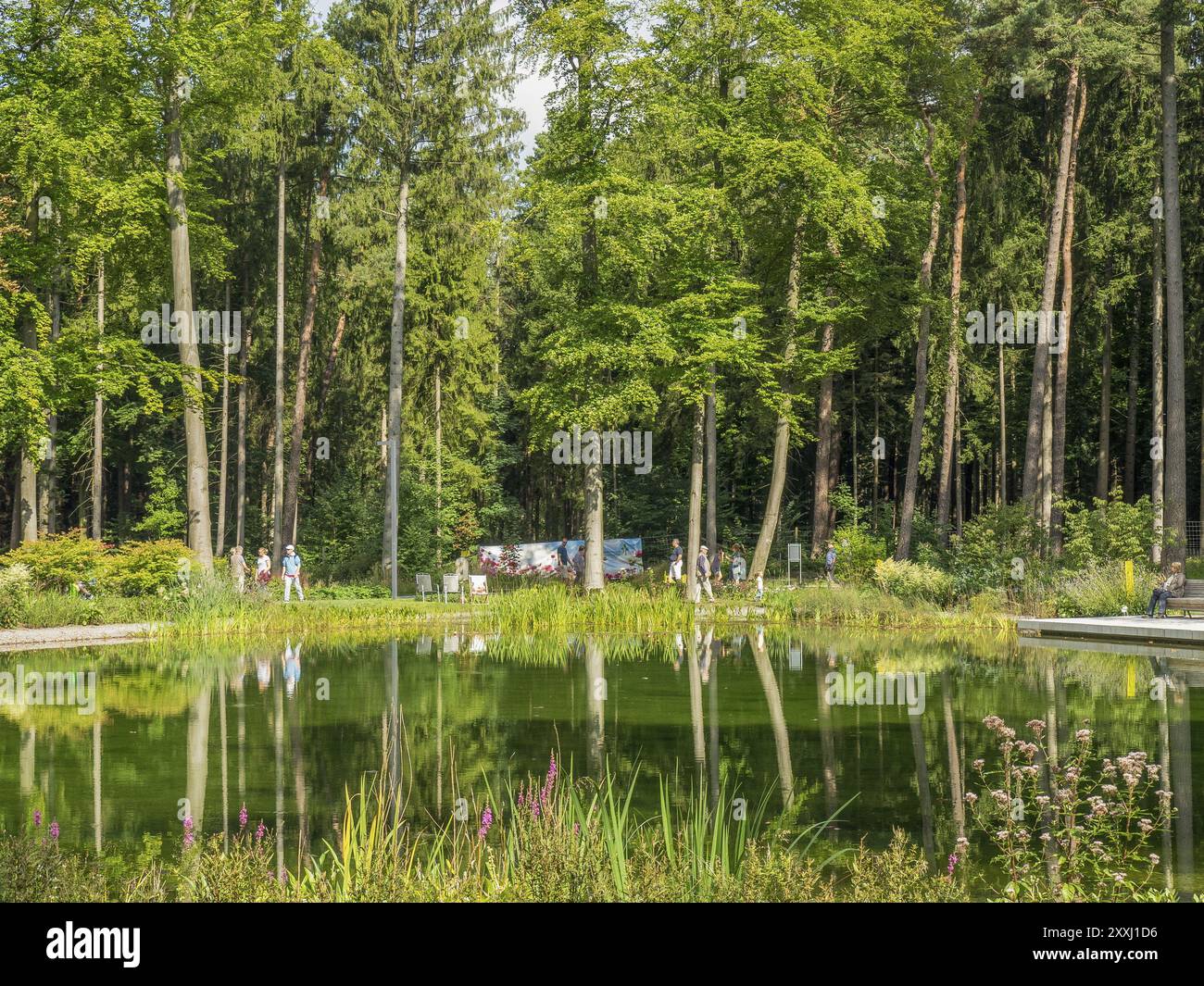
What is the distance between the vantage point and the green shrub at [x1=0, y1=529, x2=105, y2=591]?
2606 centimetres

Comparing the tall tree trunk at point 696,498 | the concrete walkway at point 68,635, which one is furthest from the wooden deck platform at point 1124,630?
the concrete walkway at point 68,635

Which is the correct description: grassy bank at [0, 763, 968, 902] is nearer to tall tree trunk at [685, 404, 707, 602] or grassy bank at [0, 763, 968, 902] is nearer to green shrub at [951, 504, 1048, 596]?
green shrub at [951, 504, 1048, 596]

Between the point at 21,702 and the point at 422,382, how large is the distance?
3155cm

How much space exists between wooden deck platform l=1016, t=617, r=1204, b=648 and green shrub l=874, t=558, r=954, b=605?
3.70 metres

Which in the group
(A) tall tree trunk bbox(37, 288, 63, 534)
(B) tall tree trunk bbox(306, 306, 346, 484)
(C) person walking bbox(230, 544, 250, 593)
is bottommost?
(C) person walking bbox(230, 544, 250, 593)

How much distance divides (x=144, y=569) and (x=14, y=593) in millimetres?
2695

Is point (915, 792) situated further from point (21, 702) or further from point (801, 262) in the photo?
point (801, 262)

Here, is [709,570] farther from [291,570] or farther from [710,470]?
[291,570]

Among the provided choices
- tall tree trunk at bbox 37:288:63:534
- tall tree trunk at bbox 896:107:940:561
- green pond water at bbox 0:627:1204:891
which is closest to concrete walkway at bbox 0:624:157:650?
green pond water at bbox 0:627:1204:891

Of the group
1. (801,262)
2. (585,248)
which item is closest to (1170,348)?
(801,262)

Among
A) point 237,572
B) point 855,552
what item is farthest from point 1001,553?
point 237,572

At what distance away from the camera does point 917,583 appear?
28922 millimetres

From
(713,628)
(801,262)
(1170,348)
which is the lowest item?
(713,628)

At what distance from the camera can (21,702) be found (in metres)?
15.4
